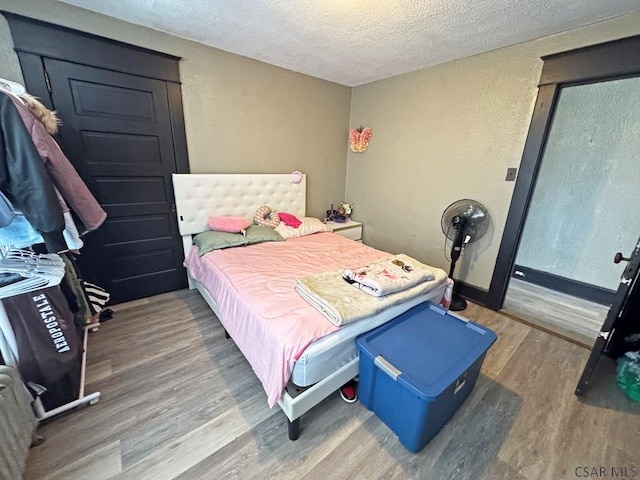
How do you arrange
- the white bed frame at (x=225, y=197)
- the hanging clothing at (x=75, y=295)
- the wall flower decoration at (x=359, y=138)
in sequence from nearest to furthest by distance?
the hanging clothing at (x=75, y=295), the white bed frame at (x=225, y=197), the wall flower decoration at (x=359, y=138)

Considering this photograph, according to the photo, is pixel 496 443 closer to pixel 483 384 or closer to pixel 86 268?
pixel 483 384

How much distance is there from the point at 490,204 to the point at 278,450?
8.46 ft

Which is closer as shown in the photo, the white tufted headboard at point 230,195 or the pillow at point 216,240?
the pillow at point 216,240

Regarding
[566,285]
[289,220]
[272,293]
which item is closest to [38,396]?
[272,293]

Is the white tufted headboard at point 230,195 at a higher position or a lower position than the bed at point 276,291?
higher

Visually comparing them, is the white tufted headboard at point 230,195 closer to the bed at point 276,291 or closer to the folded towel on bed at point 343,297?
the bed at point 276,291

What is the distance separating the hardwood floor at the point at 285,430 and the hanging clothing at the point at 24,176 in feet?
3.50

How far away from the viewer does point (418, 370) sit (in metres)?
1.24

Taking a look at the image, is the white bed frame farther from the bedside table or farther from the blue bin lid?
the blue bin lid

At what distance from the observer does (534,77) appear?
2039 millimetres

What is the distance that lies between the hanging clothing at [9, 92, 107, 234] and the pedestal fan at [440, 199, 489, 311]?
2.79 m

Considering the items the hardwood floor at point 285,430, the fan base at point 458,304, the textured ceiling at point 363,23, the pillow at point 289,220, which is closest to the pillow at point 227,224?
the pillow at point 289,220

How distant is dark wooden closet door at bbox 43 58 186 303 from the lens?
1942 mm

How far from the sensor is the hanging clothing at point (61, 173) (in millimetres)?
1200
